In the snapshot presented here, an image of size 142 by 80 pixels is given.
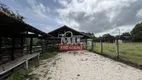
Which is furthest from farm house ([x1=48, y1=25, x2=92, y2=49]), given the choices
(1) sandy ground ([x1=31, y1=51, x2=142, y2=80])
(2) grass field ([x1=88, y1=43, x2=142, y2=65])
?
(1) sandy ground ([x1=31, y1=51, x2=142, y2=80])

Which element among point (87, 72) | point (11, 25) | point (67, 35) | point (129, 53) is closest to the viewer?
point (11, 25)

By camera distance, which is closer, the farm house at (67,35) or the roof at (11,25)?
the roof at (11,25)

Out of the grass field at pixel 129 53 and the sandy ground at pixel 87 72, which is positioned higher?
the grass field at pixel 129 53

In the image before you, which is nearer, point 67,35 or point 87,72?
point 87,72

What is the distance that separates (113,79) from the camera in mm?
4441

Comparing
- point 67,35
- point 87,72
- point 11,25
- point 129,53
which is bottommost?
point 87,72

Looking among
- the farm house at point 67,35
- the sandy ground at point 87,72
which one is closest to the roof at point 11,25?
the sandy ground at point 87,72

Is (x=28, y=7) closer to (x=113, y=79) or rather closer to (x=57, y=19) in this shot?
(x=57, y=19)

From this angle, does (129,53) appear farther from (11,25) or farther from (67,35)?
(11,25)

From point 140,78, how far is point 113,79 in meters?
1.06

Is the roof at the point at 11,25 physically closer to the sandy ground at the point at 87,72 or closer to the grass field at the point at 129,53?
the sandy ground at the point at 87,72

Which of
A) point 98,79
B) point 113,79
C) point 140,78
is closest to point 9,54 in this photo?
point 98,79

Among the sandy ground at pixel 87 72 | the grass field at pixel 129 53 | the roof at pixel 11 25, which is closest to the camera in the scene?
the roof at pixel 11 25

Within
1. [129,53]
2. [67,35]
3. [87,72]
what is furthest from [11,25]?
[67,35]
